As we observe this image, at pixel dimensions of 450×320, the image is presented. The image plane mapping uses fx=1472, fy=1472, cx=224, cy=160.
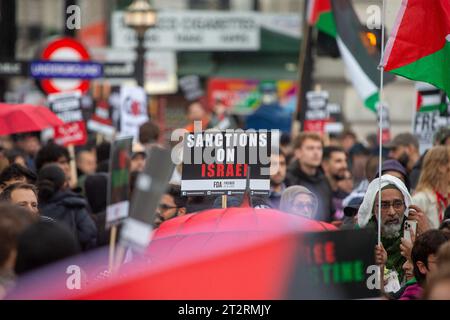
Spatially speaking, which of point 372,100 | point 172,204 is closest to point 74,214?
point 172,204

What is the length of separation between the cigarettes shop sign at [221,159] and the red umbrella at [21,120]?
3558mm

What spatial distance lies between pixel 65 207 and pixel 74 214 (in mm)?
78

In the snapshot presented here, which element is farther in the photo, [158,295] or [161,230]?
[161,230]

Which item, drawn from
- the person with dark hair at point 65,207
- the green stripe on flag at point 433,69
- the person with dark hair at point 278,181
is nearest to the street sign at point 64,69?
the person with dark hair at point 278,181

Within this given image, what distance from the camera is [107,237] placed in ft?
32.1

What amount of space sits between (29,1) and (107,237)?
42.3 meters

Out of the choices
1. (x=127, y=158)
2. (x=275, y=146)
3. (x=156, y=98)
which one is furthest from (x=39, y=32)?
(x=127, y=158)

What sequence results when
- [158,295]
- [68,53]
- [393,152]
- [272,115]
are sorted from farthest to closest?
1. [272,115]
2. [68,53]
3. [393,152]
4. [158,295]

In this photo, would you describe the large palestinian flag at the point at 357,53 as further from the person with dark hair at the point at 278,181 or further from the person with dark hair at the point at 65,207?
the person with dark hair at the point at 65,207

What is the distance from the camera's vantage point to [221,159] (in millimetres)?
7758

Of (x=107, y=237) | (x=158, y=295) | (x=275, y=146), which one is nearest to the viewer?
(x=158, y=295)

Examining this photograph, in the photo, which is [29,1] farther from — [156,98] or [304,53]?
[304,53]

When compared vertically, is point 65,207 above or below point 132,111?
below

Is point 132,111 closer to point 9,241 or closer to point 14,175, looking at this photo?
point 14,175
